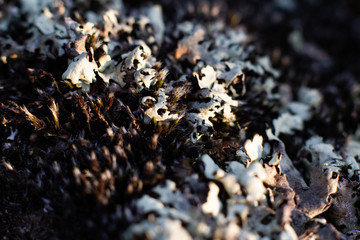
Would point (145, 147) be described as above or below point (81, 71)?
below

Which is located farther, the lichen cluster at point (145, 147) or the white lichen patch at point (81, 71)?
the white lichen patch at point (81, 71)

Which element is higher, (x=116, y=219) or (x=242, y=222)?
(x=116, y=219)

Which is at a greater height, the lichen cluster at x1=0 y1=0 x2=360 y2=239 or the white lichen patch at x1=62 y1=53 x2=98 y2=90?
the white lichen patch at x1=62 y1=53 x2=98 y2=90

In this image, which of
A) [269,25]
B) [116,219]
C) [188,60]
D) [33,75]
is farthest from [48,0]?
[269,25]

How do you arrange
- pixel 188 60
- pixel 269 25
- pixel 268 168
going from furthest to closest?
pixel 269 25 → pixel 188 60 → pixel 268 168

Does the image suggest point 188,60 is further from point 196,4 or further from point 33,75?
point 196,4

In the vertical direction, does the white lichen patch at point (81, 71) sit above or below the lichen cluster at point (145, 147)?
above

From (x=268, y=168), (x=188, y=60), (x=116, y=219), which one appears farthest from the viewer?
(x=188, y=60)

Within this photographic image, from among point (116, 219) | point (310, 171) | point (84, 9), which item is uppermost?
point (84, 9)

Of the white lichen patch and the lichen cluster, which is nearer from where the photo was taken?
the lichen cluster

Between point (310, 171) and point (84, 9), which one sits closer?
point (310, 171)

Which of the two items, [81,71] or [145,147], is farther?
[81,71]
